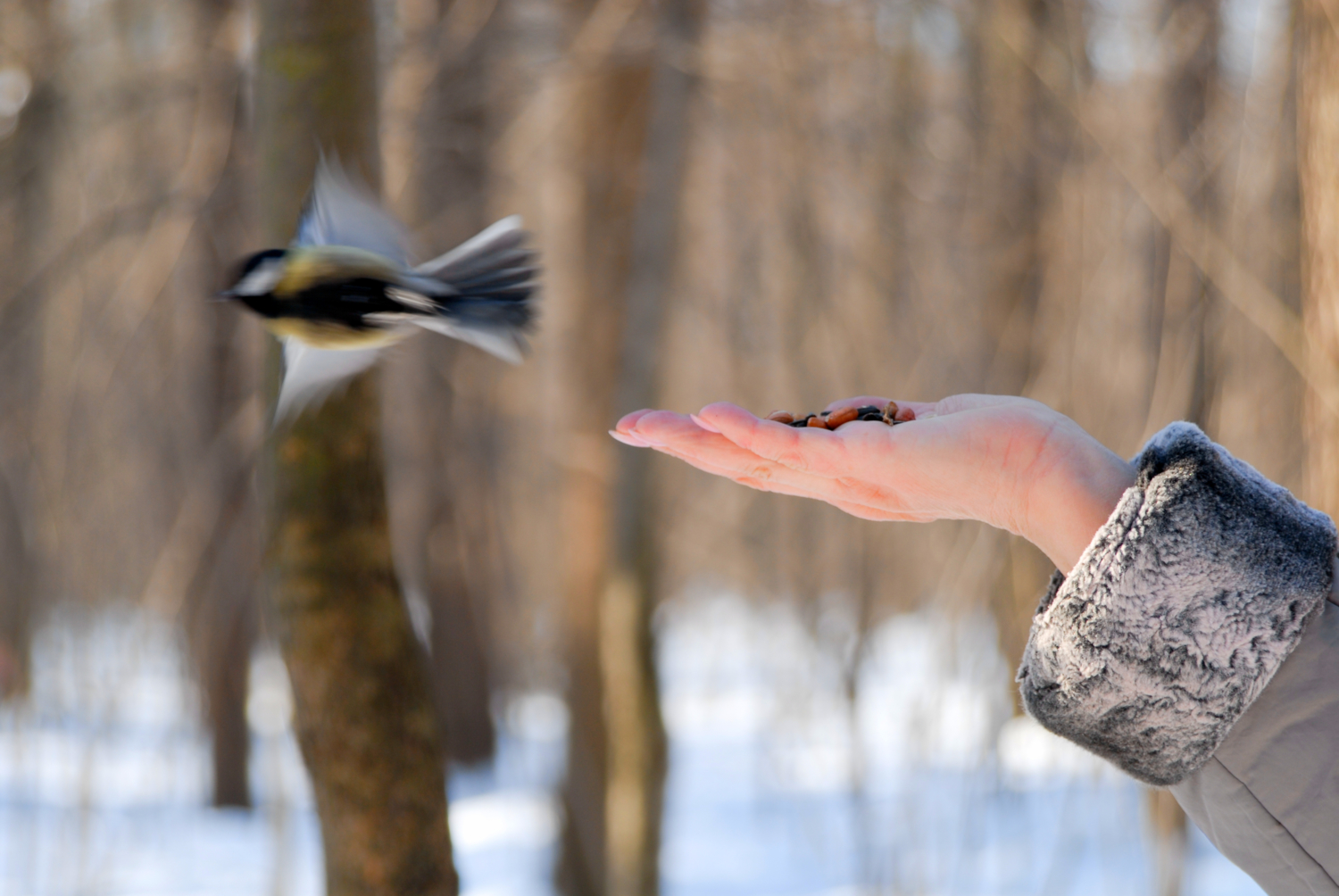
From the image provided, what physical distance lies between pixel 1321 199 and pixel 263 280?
1743mm

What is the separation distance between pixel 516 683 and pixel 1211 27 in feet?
22.7

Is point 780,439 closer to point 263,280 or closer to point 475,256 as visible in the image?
point 475,256

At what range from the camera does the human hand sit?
1.29 m

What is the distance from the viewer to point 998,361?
4.38m

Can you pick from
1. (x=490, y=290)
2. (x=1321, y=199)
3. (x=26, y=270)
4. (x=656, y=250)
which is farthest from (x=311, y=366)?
(x=26, y=270)

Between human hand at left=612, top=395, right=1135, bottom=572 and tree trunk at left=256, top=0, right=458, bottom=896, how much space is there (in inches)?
24.2

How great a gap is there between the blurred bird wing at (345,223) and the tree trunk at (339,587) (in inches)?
11.3

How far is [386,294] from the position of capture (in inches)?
48.6

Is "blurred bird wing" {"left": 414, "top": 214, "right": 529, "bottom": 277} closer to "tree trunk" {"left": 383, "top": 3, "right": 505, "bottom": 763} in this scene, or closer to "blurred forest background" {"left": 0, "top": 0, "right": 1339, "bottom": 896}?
"blurred forest background" {"left": 0, "top": 0, "right": 1339, "bottom": 896}

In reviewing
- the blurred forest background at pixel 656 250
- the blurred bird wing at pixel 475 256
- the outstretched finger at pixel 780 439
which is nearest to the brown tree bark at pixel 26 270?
the blurred forest background at pixel 656 250

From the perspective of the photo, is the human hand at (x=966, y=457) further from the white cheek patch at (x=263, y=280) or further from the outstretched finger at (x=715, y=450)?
the white cheek patch at (x=263, y=280)

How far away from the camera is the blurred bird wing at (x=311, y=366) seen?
1.40 m

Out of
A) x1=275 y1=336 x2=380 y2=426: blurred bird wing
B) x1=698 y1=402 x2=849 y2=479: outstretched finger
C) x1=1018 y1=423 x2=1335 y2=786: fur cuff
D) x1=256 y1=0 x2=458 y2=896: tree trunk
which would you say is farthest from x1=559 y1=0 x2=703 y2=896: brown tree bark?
x1=1018 y1=423 x2=1335 y2=786: fur cuff

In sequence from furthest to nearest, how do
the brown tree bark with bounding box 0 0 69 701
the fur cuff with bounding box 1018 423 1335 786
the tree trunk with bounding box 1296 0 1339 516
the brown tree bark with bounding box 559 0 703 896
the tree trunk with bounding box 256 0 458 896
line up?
the brown tree bark with bounding box 559 0 703 896
the brown tree bark with bounding box 0 0 69 701
the tree trunk with bounding box 1296 0 1339 516
the tree trunk with bounding box 256 0 458 896
the fur cuff with bounding box 1018 423 1335 786
